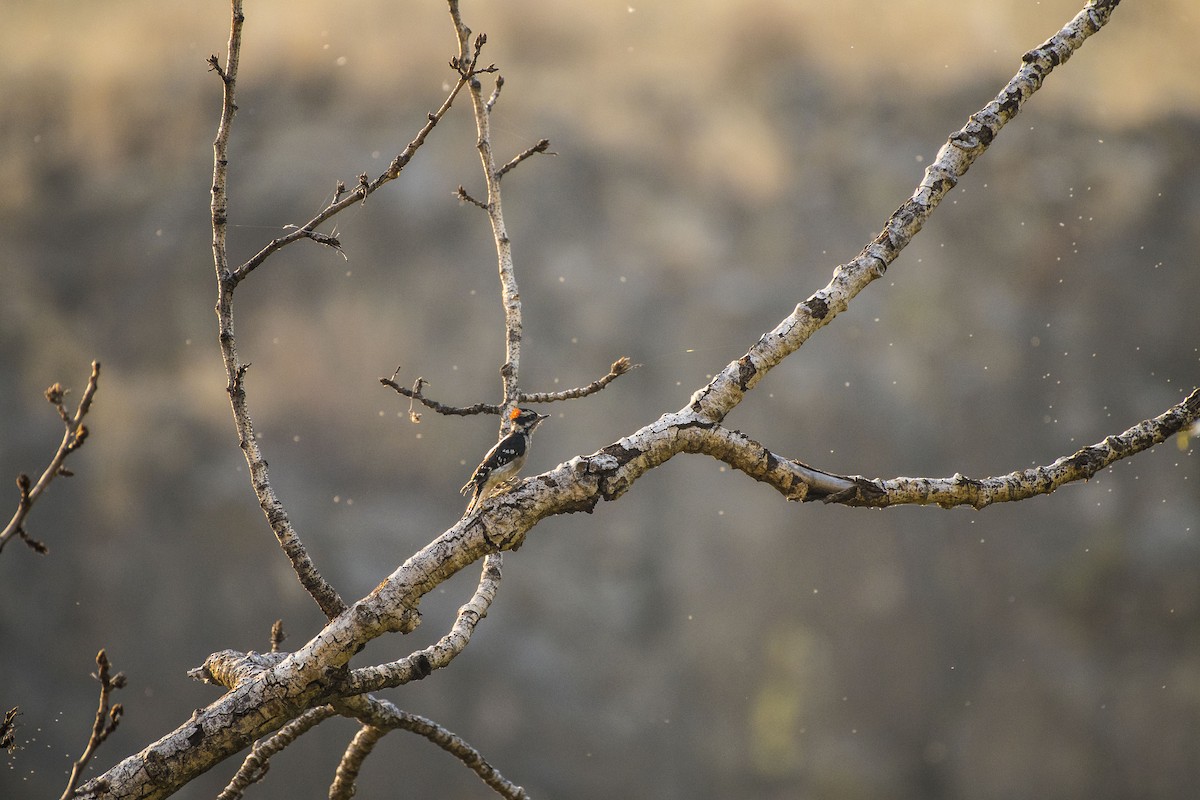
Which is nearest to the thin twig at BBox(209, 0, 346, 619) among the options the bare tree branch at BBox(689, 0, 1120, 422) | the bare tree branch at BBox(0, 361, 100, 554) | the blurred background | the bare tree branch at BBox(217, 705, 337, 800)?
the bare tree branch at BBox(217, 705, 337, 800)

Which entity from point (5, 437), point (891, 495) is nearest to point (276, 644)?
point (891, 495)

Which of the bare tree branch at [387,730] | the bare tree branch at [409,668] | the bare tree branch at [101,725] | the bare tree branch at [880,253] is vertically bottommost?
the bare tree branch at [101,725]

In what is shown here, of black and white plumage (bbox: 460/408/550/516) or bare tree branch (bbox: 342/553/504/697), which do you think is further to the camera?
black and white plumage (bbox: 460/408/550/516)

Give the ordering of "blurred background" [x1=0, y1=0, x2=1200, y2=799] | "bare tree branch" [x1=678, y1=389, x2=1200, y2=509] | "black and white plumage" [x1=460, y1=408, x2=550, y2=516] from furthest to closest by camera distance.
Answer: "blurred background" [x1=0, y1=0, x2=1200, y2=799] < "black and white plumage" [x1=460, y1=408, x2=550, y2=516] < "bare tree branch" [x1=678, y1=389, x2=1200, y2=509]

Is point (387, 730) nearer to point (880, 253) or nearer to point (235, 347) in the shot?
point (235, 347)

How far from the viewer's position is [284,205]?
6992mm

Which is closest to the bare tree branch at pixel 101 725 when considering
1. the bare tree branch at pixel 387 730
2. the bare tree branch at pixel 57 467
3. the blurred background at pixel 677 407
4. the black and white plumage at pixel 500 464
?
the bare tree branch at pixel 57 467

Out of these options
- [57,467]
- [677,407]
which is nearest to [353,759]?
[57,467]

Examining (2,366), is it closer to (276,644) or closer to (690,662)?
(690,662)

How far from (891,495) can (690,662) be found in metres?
5.78

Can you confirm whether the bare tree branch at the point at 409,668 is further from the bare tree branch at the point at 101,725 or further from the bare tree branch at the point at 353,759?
the bare tree branch at the point at 353,759

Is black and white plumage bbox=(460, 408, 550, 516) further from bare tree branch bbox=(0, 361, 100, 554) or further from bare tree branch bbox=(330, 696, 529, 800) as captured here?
bare tree branch bbox=(0, 361, 100, 554)

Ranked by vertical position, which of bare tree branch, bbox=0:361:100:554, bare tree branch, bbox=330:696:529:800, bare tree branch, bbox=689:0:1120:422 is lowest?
bare tree branch, bbox=0:361:100:554

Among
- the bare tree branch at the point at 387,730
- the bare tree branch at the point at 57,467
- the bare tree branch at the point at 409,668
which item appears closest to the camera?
the bare tree branch at the point at 57,467
